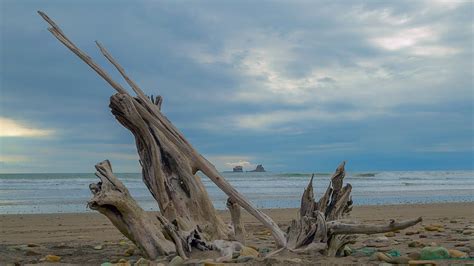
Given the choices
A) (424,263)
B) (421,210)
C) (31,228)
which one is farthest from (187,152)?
(421,210)

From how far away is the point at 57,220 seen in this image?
12.7 metres

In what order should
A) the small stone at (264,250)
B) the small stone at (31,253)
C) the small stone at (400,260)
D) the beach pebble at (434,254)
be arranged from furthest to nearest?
the small stone at (31,253), the small stone at (264,250), the beach pebble at (434,254), the small stone at (400,260)

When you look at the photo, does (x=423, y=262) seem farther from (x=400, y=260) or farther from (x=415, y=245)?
(x=415, y=245)

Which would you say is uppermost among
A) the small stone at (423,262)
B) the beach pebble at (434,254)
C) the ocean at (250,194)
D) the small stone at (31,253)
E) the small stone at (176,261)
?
the ocean at (250,194)

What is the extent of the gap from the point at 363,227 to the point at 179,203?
7.50 feet

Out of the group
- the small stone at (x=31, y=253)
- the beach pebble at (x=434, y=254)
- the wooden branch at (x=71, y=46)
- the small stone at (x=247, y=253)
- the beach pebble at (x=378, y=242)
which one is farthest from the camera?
the beach pebble at (x=378, y=242)

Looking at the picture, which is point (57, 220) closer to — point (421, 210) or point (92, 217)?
point (92, 217)

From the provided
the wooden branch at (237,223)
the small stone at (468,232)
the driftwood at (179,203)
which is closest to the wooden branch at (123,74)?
the driftwood at (179,203)

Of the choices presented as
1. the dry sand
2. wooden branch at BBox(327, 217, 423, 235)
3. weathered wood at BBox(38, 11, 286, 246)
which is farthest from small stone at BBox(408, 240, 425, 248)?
weathered wood at BBox(38, 11, 286, 246)

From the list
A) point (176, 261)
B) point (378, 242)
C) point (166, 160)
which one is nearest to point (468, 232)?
point (378, 242)

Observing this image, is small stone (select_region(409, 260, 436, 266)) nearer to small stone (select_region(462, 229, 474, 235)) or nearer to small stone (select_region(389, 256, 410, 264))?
small stone (select_region(389, 256, 410, 264))

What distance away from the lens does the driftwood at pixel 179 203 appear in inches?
220

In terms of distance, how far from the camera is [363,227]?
5.36 meters

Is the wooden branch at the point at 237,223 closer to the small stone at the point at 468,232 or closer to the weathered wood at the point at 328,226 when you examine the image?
the weathered wood at the point at 328,226
